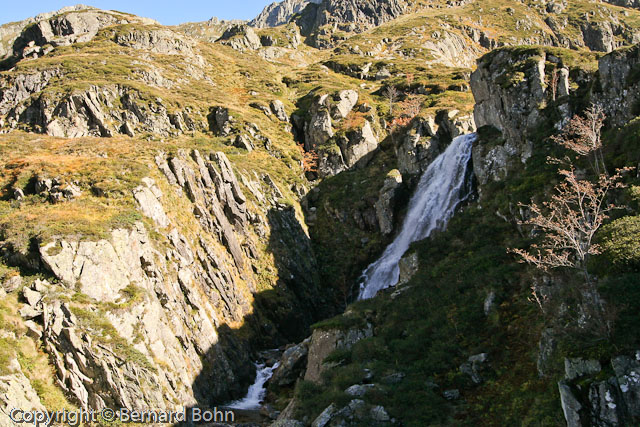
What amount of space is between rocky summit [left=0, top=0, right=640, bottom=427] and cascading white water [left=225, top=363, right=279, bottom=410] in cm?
19

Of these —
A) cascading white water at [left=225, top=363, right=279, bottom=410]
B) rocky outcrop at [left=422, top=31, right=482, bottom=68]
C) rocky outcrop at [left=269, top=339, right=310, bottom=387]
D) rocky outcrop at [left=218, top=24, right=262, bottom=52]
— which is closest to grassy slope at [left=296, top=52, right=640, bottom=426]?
rocky outcrop at [left=269, top=339, right=310, bottom=387]

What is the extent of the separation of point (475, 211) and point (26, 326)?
2956cm

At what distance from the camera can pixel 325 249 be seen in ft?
163

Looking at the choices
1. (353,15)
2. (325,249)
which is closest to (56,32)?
(325,249)

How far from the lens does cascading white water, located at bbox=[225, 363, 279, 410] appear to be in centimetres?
2823

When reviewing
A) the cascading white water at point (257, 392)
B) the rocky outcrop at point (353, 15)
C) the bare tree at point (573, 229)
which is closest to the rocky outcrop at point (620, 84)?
the bare tree at point (573, 229)

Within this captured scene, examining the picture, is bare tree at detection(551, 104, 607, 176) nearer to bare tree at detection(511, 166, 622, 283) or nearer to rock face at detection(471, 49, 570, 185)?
bare tree at detection(511, 166, 622, 283)

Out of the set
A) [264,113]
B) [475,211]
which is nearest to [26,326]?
[475,211]

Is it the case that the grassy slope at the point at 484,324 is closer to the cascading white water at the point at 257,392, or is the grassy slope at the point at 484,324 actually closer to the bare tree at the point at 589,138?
the bare tree at the point at 589,138

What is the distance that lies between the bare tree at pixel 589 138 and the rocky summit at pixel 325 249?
0.27 meters

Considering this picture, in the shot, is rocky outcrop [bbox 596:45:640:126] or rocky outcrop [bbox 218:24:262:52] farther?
rocky outcrop [bbox 218:24:262:52]

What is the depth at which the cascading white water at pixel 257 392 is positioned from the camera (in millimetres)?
28231

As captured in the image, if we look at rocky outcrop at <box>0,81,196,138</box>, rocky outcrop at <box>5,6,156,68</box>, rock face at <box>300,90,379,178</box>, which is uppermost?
rocky outcrop at <box>5,6,156,68</box>

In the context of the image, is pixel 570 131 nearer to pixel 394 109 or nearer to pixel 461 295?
pixel 461 295
